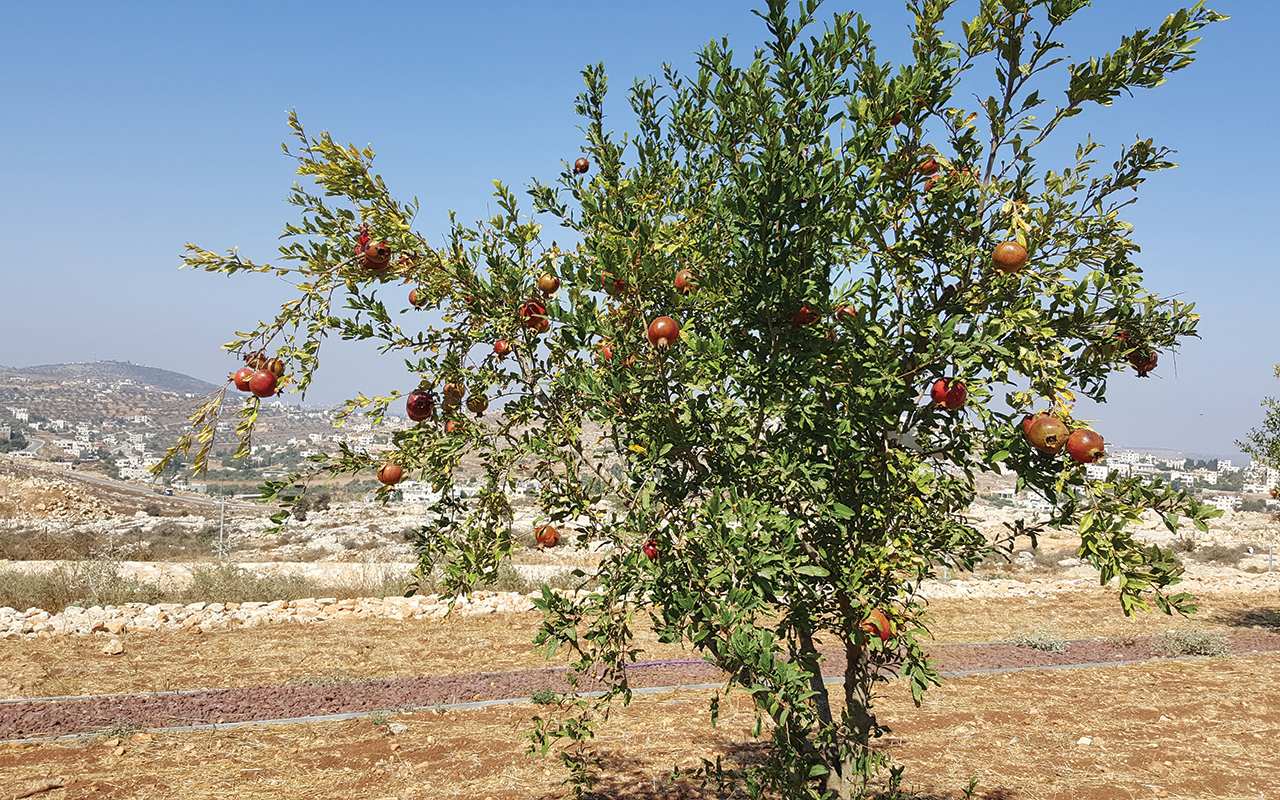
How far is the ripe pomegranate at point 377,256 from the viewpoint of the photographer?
9.26 feet

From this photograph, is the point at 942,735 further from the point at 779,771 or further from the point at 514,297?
the point at 514,297

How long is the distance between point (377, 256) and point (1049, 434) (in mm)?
2526

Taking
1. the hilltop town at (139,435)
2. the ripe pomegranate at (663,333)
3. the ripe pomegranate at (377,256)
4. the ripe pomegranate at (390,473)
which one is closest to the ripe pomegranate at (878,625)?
the ripe pomegranate at (663,333)

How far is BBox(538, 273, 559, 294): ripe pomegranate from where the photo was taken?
3.15m

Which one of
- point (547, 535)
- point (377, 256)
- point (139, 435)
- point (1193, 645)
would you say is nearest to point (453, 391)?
point (377, 256)

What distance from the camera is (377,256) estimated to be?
2850 millimetres

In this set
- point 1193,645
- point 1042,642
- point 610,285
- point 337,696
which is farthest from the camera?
point 1042,642

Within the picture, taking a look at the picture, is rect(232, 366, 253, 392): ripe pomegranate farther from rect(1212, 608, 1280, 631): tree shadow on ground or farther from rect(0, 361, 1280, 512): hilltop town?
rect(0, 361, 1280, 512): hilltop town

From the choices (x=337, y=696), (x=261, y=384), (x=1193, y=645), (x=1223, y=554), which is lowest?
(x=337, y=696)

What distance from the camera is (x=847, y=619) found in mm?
2967

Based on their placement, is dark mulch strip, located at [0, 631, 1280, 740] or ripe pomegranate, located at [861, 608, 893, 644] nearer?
ripe pomegranate, located at [861, 608, 893, 644]

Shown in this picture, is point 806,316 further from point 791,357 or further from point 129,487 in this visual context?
point 129,487

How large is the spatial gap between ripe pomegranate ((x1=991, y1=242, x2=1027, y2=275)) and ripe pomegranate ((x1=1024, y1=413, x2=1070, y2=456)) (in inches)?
20.7

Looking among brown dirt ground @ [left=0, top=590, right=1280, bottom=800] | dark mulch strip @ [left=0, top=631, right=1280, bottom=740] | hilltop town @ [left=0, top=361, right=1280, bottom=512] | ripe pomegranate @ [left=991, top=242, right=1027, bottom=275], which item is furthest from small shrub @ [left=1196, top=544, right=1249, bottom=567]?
ripe pomegranate @ [left=991, top=242, right=1027, bottom=275]
